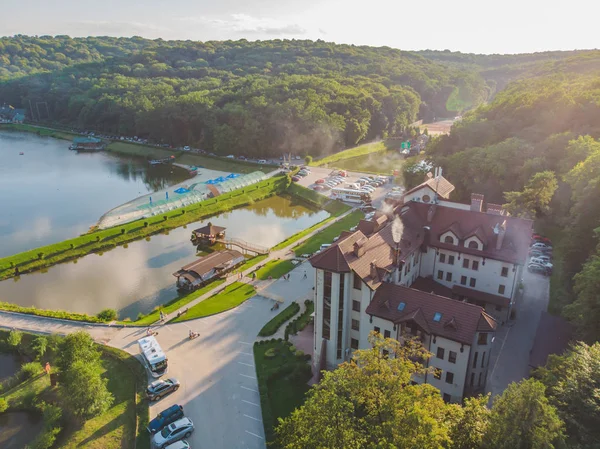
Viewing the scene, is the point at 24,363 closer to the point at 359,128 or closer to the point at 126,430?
the point at 126,430

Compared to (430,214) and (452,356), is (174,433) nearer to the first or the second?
(452,356)

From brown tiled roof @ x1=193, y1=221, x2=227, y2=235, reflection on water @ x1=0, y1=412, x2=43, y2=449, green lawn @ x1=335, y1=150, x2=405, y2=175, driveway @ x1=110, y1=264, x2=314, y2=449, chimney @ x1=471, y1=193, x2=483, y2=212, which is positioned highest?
chimney @ x1=471, y1=193, x2=483, y2=212

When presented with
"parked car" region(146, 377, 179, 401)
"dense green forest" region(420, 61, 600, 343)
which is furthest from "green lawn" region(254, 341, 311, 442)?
"dense green forest" region(420, 61, 600, 343)

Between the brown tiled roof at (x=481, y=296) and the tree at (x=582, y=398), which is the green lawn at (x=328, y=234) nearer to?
the brown tiled roof at (x=481, y=296)

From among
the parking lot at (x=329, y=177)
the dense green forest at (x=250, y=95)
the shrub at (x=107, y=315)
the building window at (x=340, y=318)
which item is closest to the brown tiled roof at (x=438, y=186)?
the building window at (x=340, y=318)

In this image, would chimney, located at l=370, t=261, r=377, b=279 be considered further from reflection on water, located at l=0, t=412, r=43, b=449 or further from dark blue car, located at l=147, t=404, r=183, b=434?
reflection on water, located at l=0, t=412, r=43, b=449
